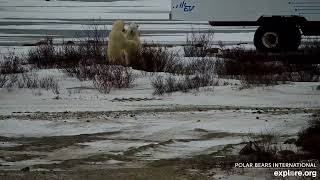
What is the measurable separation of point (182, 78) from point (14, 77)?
3.24 m

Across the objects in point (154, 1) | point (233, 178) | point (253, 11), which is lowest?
point (233, 178)

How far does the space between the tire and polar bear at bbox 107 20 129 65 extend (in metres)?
4.20

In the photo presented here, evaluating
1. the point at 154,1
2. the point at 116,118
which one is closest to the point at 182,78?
the point at 116,118

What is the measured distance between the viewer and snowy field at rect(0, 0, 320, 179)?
20.1 feet

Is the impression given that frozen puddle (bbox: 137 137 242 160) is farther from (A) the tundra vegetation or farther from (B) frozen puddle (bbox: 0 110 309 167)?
(A) the tundra vegetation

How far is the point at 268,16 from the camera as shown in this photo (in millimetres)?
15547

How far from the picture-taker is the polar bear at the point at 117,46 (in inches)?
533

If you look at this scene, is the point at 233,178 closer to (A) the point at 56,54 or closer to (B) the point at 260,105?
(B) the point at 260,105

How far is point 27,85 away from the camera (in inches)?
418

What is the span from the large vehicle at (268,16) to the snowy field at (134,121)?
4660 mm

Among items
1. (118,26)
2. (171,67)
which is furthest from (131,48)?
(171,67)

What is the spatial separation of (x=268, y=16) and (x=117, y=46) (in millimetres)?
4404

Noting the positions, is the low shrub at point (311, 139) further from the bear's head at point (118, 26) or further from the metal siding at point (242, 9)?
the metal siding at point (242, 9)

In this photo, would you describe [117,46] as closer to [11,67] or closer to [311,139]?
[11,67]
